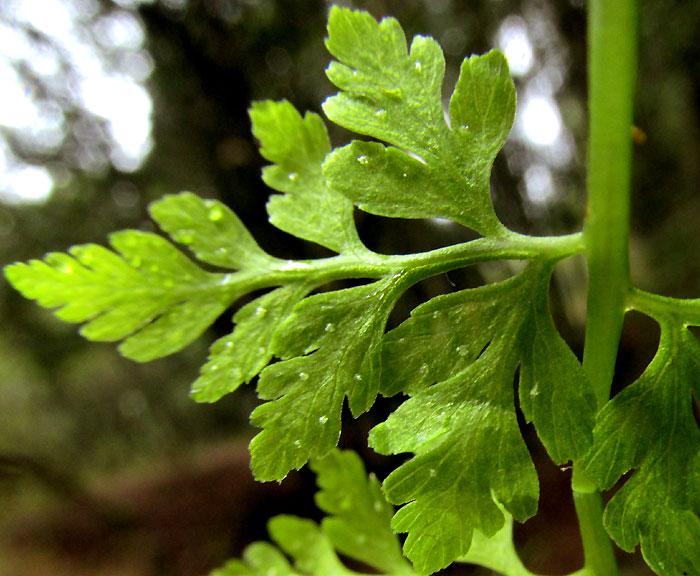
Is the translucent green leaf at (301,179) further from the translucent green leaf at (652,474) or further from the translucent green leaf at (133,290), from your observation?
the translucent green leaf at (652,474)

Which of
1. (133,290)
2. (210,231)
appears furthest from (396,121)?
(133,290)

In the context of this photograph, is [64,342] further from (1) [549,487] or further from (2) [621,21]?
(2) [621,21]

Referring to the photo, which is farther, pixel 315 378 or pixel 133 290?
pixel 133 290

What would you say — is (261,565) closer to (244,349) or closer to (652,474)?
(244,349)

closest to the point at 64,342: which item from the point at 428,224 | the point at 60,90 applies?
the point at 60,90

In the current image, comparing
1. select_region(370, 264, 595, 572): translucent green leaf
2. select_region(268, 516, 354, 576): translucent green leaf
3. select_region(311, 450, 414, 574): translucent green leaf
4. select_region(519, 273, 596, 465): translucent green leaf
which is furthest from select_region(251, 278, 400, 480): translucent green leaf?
select_region(268, 516, 354, 576): translucent green leaf

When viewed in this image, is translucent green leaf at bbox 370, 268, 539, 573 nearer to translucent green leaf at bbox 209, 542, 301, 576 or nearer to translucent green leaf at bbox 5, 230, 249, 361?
translucent green leaf at bbox 5, 230, 249, 361
